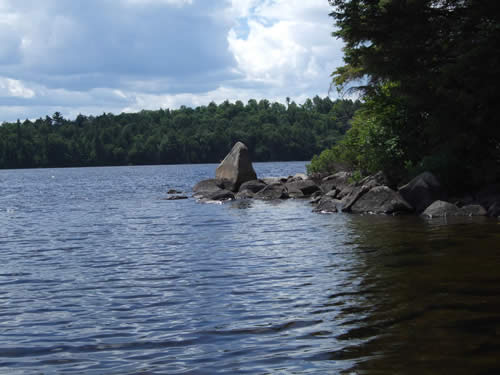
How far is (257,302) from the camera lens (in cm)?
835

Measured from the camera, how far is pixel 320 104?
190 m

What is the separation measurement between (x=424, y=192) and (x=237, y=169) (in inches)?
638

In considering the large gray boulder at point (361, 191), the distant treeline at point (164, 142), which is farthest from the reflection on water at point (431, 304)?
the distant treeline at point (164, 142)

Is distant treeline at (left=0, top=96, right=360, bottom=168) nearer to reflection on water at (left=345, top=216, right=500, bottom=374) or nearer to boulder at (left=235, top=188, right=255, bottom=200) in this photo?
boulder at (left=235, top=188, right=255, bottom=200)

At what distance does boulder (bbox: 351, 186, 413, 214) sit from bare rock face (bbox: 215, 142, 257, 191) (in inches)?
555

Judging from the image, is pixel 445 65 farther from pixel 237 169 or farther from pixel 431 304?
pixel 237 169

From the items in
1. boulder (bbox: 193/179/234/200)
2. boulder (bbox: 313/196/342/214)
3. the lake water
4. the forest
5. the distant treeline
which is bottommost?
the lake water

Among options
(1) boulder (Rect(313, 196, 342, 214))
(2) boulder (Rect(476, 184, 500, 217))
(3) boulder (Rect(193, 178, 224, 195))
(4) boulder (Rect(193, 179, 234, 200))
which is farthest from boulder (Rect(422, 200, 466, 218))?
(3) boulder (Rect(193, 178, 224, 195))

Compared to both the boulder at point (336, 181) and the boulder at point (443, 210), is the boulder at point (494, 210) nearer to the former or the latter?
the boulder at point (443, 210)

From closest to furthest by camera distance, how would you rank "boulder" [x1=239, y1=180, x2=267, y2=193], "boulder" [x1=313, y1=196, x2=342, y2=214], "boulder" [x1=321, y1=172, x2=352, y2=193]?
"boulder" [x1=313, y1=196, x2=342, y2=214] → "boulder" [x1=321, y1=172, x2=352, y2=193] → "boulder" [x1=239, y1=180, x2=267, y2=193]

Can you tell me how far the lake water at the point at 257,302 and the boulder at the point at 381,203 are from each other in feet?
12.9

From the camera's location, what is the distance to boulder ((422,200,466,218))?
1902 cm

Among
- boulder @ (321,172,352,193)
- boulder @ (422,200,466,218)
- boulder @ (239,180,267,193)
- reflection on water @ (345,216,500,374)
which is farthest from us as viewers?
boulder @ (239,180,267,193)

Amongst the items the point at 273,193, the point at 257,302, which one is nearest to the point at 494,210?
the point at 257,302
